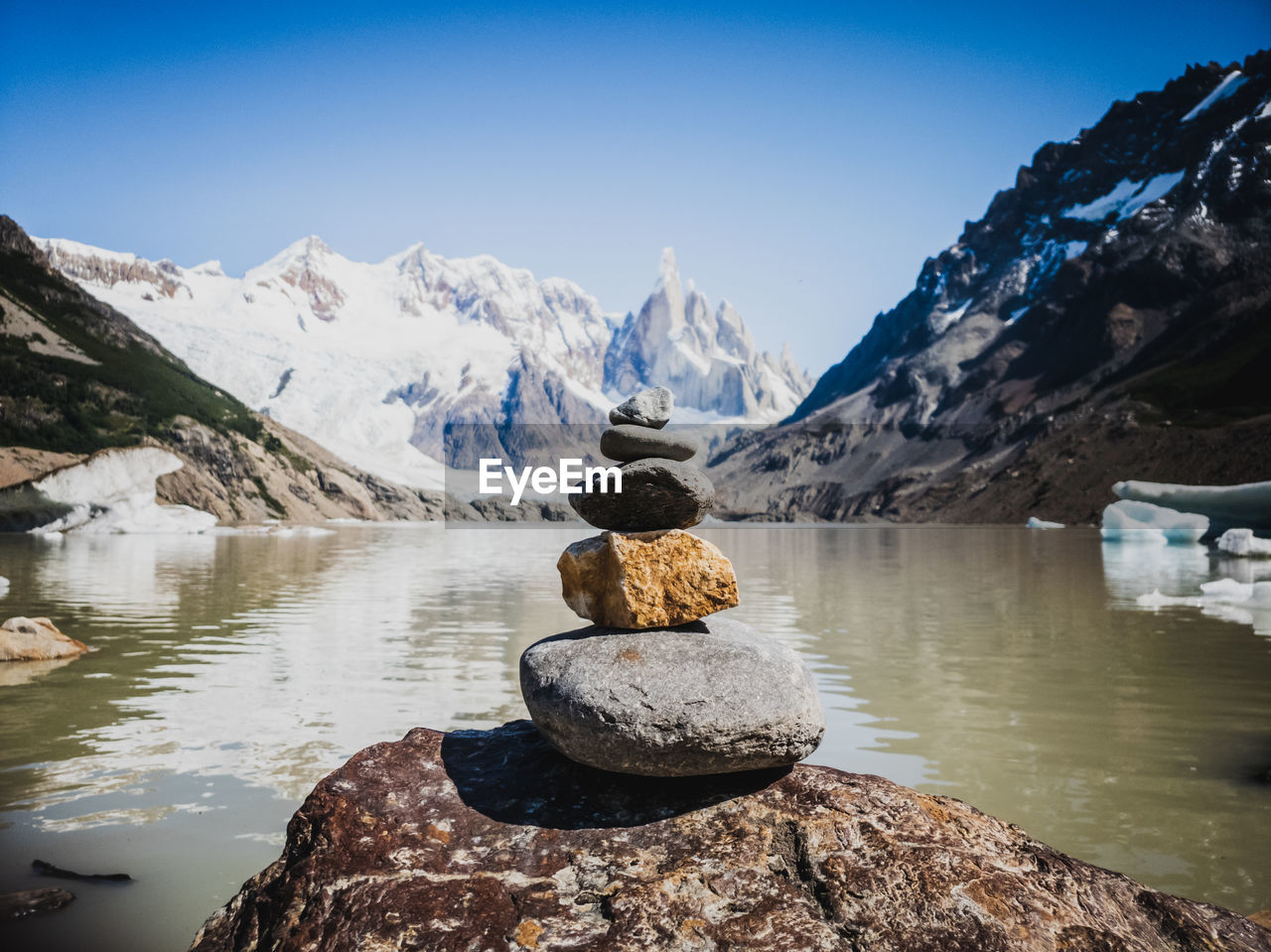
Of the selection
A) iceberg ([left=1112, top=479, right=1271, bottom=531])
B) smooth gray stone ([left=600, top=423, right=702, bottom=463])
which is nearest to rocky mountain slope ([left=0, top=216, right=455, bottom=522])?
smooth gray stone ([left=600, top=423, right=702, bottom=463])

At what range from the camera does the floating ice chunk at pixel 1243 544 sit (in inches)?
1719

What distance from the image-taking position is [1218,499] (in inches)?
2071

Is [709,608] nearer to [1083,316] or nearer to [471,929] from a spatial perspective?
[471,929]

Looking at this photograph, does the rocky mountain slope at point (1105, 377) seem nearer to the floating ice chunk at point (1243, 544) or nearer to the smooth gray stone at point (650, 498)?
the floating ice chunk at point (1243, 544)

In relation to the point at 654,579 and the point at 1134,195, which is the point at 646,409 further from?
the point at 1134,195

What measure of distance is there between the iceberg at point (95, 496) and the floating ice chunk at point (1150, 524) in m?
77.9

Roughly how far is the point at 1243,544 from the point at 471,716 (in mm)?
48796

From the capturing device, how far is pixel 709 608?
688cm

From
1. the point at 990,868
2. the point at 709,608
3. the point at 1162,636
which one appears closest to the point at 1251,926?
the point at 990,868

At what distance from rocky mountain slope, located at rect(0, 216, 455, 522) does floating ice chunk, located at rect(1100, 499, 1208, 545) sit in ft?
313

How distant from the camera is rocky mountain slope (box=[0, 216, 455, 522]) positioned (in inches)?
3834

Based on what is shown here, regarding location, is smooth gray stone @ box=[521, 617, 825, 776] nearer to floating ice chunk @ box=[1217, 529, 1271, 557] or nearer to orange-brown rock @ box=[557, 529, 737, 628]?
orange-brown rock @ box=[557, 529, 737, 628]

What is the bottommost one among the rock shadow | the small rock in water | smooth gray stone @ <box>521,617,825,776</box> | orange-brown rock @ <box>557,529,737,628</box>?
the small rock in water

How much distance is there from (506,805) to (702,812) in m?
1.37
